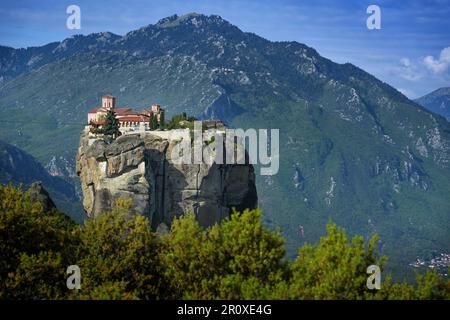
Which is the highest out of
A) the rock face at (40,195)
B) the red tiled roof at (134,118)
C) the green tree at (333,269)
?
the red tiled roof at (134,118)

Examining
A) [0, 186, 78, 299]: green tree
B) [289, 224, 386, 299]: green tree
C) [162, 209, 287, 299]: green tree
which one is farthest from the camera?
[162, 209, 287, 299]: green tree

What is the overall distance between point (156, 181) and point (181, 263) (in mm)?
Result: 59285

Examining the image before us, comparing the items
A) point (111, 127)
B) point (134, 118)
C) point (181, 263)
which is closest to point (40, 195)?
point (111, 127)

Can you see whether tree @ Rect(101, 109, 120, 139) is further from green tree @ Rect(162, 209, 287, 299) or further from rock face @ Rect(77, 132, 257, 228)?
green tree @ Rect(162, 209, 287, 299)

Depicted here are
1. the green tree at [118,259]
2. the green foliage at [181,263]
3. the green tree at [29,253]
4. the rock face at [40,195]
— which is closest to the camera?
the green foliage at [181,263]

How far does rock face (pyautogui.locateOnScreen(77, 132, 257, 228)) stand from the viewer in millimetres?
103188

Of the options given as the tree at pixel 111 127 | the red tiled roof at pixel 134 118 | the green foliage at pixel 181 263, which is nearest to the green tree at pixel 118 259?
the green foliage at pixel 181 263

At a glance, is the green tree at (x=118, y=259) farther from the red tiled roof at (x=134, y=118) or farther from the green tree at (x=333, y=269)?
the red tiled roof at (x=134, y=118)

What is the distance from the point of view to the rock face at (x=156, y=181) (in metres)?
103

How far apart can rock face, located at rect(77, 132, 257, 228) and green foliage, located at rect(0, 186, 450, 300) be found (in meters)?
48.7

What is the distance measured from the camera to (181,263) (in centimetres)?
5034

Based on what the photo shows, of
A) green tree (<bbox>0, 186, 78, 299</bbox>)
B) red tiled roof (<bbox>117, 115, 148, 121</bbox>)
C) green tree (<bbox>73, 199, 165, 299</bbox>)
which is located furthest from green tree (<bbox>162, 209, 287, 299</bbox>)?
red tiled roof (<bbox>117, 115, 148, 121</bbox>)

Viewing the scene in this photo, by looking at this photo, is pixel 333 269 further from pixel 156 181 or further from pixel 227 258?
pixel 156 181

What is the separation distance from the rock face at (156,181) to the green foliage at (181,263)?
48715 millimetres
